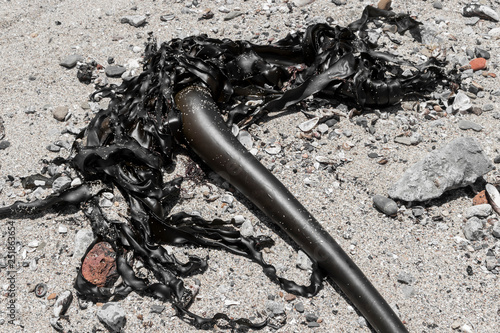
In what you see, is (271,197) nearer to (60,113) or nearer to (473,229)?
Answer: (473,229)

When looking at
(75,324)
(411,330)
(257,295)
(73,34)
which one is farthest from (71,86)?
(411,330)

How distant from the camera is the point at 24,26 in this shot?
4.60 m

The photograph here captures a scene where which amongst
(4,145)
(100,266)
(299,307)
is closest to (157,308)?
(100,266)

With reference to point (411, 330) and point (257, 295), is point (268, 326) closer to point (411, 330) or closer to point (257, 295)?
point (257, 295)

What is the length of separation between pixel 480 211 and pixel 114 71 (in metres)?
2.95

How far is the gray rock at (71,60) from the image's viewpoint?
160 inches

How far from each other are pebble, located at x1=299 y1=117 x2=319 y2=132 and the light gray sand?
0.20 ft

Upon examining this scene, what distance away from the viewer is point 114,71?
13.1 feet

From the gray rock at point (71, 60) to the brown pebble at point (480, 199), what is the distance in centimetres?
327

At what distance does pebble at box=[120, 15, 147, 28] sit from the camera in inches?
175

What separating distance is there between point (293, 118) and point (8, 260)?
2.10 metres

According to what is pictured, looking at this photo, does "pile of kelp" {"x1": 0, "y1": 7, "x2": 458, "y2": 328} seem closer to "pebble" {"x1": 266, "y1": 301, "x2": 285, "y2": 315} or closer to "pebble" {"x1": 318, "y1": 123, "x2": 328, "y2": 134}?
"pebble" {"x1": 266, "y1": 301, "x2": 285, "y2": 315}

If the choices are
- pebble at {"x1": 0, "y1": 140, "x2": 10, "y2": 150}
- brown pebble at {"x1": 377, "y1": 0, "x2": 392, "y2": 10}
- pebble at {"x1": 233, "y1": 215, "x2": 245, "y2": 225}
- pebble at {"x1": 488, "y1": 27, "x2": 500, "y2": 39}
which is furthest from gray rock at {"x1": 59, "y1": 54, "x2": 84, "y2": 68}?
pebble at {"x1": 488, "y1": 27, "x2": 500, "y2": 39}

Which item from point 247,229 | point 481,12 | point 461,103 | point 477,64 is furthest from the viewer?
point 481,12
